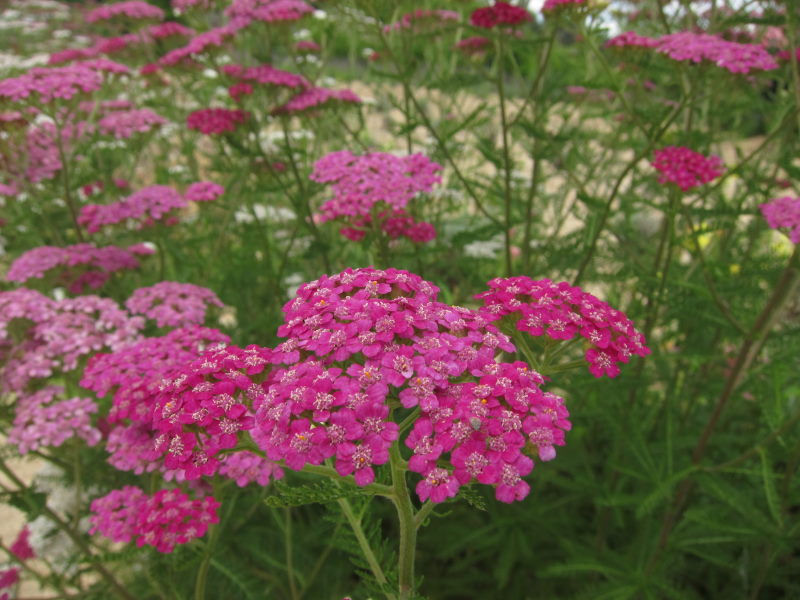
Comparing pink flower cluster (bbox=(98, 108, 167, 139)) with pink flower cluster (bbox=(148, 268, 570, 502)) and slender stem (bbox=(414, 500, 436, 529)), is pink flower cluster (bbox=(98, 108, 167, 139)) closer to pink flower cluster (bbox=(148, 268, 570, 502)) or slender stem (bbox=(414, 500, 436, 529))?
pink flower cluster (bbox=(148, 268, 570, 502))

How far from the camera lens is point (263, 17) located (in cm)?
287

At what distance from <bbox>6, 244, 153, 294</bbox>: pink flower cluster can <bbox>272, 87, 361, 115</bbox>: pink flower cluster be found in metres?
0.99

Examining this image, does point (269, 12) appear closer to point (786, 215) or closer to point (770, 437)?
point (786, 215)

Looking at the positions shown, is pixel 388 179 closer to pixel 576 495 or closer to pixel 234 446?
pixel 234 446

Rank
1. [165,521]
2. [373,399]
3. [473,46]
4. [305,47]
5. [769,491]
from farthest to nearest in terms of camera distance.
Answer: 1. [305,47]
2. [473,46]
3. [769,491]
4. [165,521]
5. [373,399]

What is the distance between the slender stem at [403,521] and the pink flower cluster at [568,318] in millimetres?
338

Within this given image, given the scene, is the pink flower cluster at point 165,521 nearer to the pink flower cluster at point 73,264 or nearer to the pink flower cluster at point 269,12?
the pink flower cluster at point 73,264

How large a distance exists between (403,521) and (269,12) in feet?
8.42

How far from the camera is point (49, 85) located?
2518 mm

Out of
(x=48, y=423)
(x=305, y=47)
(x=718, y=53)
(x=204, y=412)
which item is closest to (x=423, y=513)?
(x=204, y=412)

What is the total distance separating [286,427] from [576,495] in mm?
1922

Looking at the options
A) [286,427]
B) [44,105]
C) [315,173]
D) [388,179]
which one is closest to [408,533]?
[286,427]

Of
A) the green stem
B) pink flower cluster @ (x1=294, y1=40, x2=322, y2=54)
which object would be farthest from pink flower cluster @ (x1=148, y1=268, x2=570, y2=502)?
pink flower cluster @ (x1=294, y1=40, x2=322, y2=54)

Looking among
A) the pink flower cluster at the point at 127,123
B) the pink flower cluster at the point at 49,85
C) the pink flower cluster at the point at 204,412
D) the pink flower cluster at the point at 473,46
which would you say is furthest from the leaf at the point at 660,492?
the pink flower cluster at the point at 127,123
